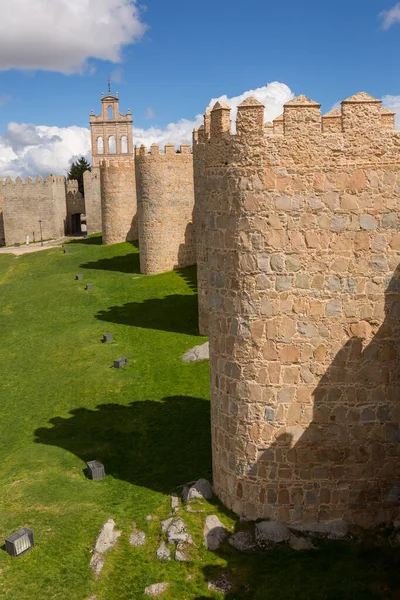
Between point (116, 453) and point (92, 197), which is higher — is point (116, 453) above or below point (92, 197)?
below

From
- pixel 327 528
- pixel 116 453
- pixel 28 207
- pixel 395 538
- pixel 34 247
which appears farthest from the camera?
pixel 28 207

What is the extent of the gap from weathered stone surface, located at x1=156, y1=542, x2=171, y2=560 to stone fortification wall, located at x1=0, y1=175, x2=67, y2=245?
51.5 meters

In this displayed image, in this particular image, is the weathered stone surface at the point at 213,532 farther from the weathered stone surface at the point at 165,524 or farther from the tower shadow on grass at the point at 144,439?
the tower shadow on grass at the point at 144,439

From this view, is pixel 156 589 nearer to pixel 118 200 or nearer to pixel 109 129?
pixel 118 200

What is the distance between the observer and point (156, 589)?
31.9 feet

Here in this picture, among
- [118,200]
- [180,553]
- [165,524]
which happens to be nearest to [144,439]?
[165,524]

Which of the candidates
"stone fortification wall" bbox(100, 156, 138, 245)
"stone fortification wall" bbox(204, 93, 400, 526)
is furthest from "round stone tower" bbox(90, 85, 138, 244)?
"stone fortification wall" bbox(204, 93, 400, 526)

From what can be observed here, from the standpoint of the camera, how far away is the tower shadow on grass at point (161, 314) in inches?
1025

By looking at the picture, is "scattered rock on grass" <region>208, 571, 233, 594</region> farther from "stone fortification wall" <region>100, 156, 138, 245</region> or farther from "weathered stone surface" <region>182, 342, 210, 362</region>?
"stone fortification wall" <region>100, 156, 138, 245</region>

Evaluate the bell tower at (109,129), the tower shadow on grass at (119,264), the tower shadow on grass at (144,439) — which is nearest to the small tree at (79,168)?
the bell tower at (109,129)

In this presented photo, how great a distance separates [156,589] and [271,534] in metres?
2.26

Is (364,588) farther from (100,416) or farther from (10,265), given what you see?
(10,265)

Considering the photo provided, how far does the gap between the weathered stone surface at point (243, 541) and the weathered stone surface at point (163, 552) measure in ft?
3.74

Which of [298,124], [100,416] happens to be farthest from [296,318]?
[100,416]
